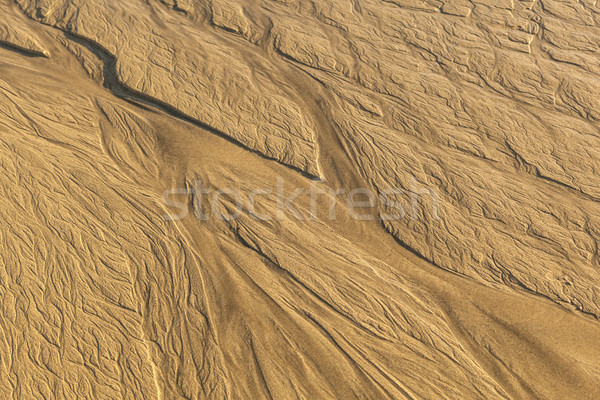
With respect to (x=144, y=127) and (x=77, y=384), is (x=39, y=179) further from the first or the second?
(x=77, y=384)

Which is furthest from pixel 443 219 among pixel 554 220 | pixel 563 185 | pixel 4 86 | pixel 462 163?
pixel 4 86

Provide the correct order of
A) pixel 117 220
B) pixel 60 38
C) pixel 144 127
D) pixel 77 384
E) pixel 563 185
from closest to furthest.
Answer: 1. pixel 77 384
2. pixel 117 220
3. pixel 563 185
4. pixel 144 127
5. pixel 60 38

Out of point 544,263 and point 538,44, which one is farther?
point 538,44

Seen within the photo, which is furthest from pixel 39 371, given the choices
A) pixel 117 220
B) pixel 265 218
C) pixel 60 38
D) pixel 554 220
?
pixel 554 220

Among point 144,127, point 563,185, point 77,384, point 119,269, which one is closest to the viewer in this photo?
point 77,384

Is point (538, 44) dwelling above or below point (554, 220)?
above

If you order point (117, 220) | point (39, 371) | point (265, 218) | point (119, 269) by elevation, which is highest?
point (265, 218)

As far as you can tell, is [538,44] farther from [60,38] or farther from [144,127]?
[60,38]
